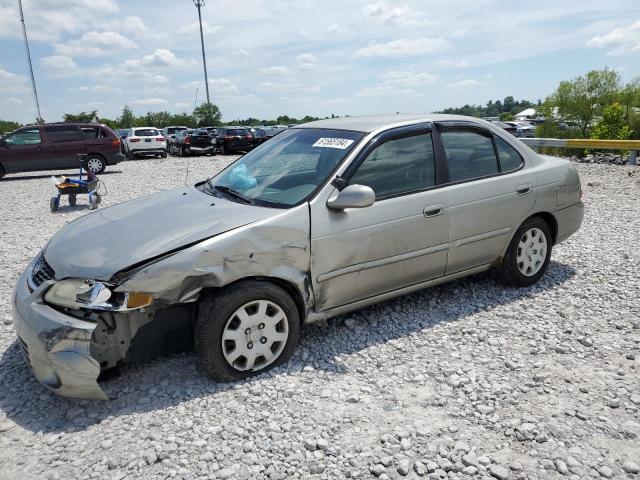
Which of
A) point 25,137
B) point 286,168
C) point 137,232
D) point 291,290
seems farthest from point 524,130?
point 137,232

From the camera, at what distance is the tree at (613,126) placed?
1672 inches

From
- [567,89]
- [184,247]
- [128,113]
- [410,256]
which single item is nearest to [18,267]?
[184,247]

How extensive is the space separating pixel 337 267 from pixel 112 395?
170 centimetres

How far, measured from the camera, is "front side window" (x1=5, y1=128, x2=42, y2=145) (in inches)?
641

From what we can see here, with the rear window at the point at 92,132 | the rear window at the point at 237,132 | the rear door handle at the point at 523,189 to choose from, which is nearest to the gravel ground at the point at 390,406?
the rear door handle at the point at 523,189

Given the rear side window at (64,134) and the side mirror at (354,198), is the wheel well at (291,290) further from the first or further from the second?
the rear side window at (64,134)

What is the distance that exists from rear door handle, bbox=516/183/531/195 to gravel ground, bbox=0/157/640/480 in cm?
97

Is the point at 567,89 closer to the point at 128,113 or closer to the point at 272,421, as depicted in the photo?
the point at 128,113

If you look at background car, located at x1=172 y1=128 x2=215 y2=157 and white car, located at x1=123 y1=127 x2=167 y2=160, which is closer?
white car, located at x1=123 y1=127 x2=167 y2=160

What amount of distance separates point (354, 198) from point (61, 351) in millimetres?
2017

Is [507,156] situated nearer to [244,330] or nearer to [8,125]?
[244,330]

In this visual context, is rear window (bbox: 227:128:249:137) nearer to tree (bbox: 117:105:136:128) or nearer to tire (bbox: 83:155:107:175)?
tire (bbox: 83:155:107:175)

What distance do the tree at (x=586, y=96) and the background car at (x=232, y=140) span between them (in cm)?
3767

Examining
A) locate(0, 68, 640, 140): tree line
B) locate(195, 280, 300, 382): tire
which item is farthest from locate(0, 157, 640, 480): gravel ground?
locate(0, 68, 640, 140): tree line
